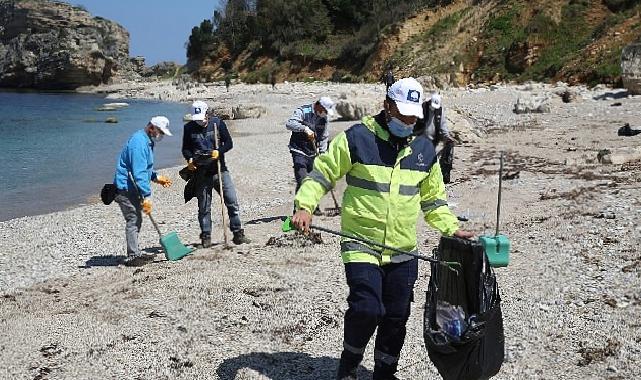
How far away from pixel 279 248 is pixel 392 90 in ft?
16.1

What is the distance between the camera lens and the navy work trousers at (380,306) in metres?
4.22

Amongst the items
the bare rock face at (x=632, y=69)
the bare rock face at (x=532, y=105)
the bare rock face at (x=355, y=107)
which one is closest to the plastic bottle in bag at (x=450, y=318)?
the bare rock face at (x=532, y=105)

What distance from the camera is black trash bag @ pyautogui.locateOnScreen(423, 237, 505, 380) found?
164 inches

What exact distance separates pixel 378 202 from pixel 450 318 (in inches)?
36.6

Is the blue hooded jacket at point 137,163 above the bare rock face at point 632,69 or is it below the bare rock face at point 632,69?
below

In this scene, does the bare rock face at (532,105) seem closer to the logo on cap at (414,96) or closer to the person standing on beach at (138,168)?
the person standing on beach at (138,168)

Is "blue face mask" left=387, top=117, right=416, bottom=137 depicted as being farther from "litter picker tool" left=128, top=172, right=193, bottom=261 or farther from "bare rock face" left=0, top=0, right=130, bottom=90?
"bare rock face" left=0, top=0, right=130, bottom=90

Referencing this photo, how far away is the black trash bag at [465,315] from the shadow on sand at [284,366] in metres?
0.78

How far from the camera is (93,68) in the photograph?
8800 centimetres

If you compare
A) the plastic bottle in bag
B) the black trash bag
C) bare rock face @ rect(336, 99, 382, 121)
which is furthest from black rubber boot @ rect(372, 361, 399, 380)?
bare rock face @ rect(336, 99, 382, 121)

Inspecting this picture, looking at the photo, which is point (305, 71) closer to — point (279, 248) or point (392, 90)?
point (279, 248)

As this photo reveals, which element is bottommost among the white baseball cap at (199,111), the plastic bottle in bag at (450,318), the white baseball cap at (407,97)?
the plastic bottle in bag at (450,318)

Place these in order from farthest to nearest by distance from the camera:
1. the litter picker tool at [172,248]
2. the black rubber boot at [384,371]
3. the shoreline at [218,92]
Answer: the shoreline at [218,92]
the litter picker tool at [172,248]
the black rubber boot at [384,371]

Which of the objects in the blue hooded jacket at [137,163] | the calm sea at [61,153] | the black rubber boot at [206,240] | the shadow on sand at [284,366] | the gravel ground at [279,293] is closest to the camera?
the shadow on sand at [284,366]
